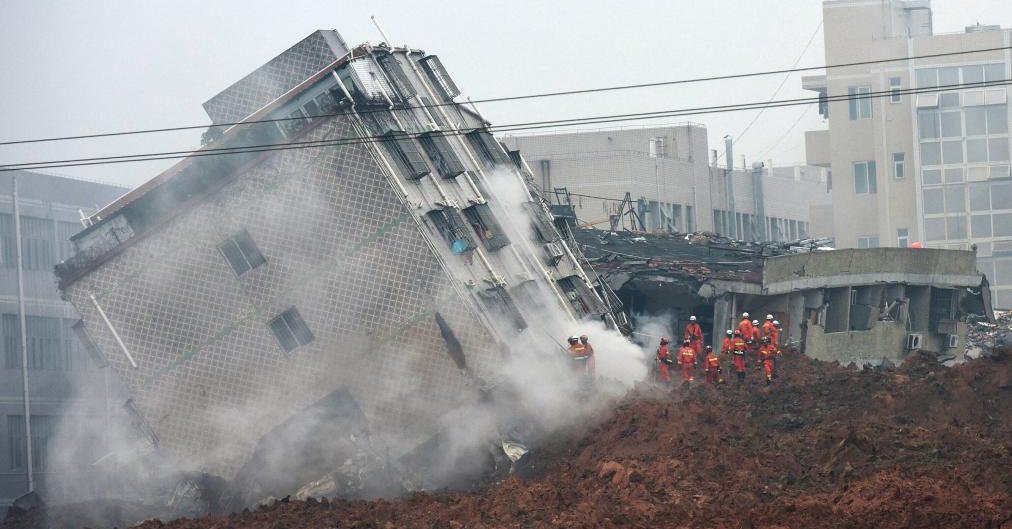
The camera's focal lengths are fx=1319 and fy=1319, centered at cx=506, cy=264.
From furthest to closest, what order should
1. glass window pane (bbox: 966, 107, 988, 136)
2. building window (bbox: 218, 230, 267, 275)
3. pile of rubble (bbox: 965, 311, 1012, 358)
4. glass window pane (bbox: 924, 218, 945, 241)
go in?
glass window pane (bbox: 924, 218, 945, 241) → glass window pane (bbox: 966, 107, 988, 136) → pile of rubble (bbox: 965, 311, 1012, 358) → building window (bbox: 218, 230, 267, 275)

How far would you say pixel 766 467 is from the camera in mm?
20594

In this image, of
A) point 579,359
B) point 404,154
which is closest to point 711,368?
point 579,359

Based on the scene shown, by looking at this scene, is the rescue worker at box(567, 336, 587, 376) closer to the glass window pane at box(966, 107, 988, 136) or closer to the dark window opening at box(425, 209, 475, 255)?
the dark window opening at box(425, 209, 475, 255)

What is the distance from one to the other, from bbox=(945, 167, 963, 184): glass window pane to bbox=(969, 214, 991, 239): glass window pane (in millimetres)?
1925

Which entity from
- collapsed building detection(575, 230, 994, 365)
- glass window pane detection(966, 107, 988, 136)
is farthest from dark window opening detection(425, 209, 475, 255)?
glass window pane detection(966, 107, 988, 136)

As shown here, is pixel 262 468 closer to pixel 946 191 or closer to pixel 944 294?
pixel 944 294

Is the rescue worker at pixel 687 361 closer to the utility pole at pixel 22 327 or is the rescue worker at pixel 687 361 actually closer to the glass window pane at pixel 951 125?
the utility pole at pixel 22 327

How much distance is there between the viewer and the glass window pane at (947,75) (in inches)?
2347

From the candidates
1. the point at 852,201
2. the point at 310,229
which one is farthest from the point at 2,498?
the point at 852,201

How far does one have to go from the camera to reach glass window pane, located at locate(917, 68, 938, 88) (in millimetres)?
60250

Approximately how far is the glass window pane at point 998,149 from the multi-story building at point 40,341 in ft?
126

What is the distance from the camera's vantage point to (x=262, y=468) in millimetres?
26969

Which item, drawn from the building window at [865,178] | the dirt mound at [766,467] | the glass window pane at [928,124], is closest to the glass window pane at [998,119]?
the glass window pane at [928,124]

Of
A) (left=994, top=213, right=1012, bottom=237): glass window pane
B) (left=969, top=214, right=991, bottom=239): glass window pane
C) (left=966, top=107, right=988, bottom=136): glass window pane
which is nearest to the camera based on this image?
(left=994, top=213, right=1012, bottom=237): glass window pane
